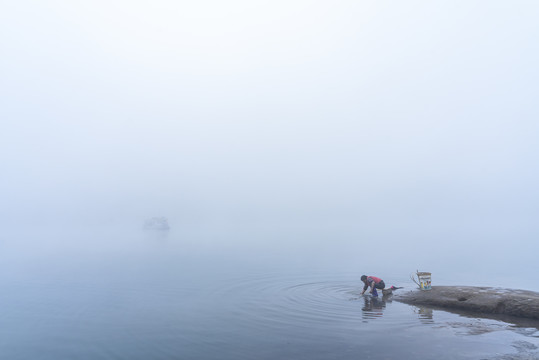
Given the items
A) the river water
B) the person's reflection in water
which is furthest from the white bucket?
the person's reflection in water

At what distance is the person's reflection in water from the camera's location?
2548cm

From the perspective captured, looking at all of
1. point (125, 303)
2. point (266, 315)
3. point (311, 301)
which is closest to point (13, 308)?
point (125, 303)

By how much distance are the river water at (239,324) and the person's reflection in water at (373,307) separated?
0.28 ft

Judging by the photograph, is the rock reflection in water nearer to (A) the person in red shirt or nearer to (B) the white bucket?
(B) the white bucket

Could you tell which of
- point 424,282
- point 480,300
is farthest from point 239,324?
point 480,300

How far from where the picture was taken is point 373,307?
91.4 ft

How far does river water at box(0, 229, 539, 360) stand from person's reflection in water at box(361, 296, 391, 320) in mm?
87

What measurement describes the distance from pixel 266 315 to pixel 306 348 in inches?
307

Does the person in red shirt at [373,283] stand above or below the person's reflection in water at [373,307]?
above

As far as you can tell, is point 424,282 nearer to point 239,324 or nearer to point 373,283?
point 373,283

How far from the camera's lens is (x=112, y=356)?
19.4 m

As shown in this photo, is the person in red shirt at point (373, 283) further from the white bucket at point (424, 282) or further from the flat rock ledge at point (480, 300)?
the white bucket at point (424, 282)

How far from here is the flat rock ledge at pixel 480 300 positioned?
924 inches

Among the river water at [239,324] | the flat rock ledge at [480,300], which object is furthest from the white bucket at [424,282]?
the river water at [239,324]
